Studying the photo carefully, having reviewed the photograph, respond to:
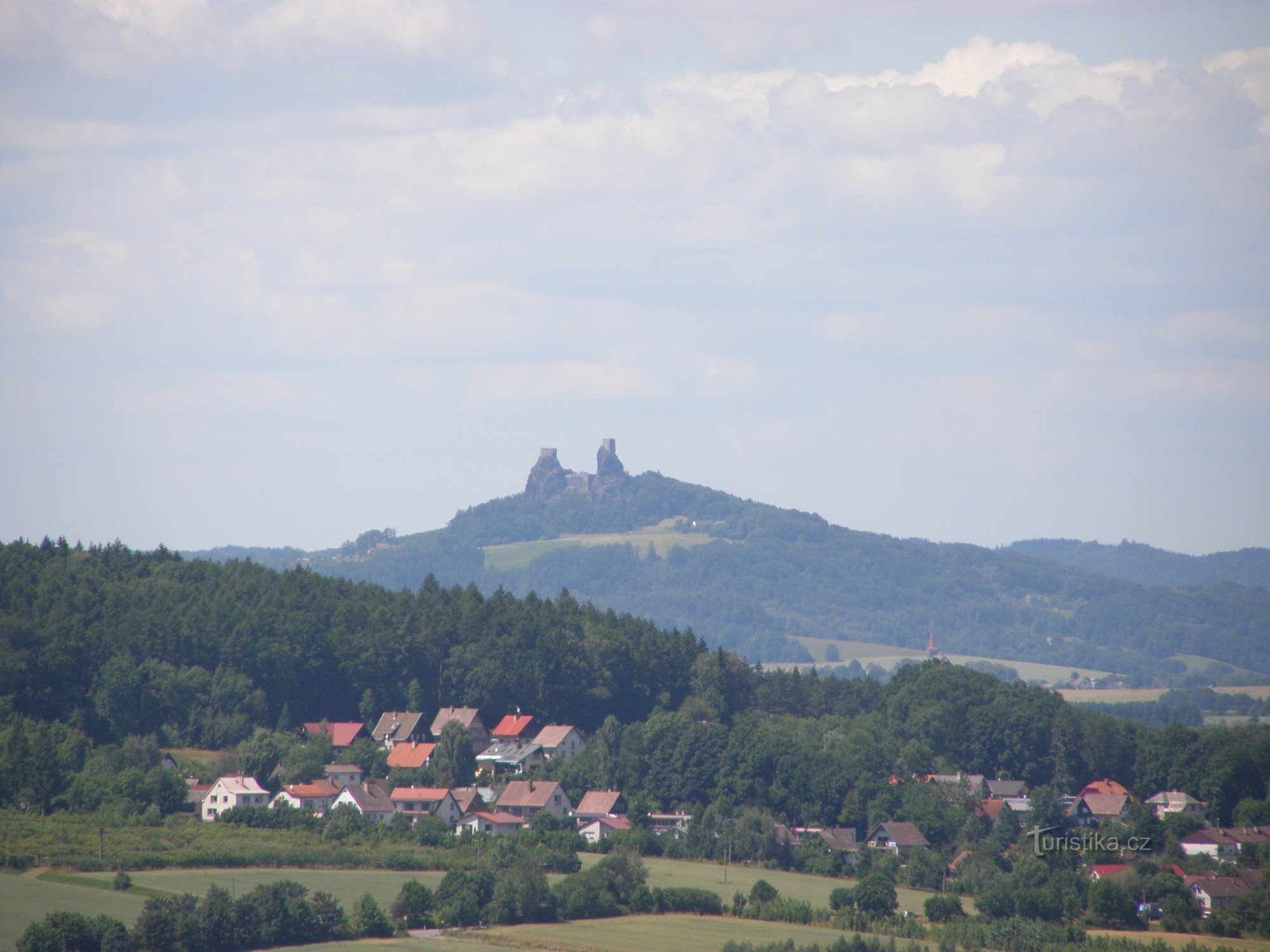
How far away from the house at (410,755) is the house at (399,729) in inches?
89.7

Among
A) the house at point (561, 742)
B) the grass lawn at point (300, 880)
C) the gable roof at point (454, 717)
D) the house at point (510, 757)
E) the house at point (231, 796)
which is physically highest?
the gable roof at point (454, 717)

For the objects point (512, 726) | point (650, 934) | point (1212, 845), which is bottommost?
point (650, 934)

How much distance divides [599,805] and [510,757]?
11825 millimetres

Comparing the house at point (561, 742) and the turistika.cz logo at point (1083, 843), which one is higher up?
the house at point (561, 742)

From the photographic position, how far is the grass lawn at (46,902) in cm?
4984

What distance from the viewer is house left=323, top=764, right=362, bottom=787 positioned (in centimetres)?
8194

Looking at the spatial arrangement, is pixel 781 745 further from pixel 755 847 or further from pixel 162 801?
pixel 162 801

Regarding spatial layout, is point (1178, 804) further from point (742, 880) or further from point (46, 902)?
point (46, 902)

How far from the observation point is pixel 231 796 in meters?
74.9

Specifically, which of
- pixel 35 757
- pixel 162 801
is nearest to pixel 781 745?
pixel 162 801

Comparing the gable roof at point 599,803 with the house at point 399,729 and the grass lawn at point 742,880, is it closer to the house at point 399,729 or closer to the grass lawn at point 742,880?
the grass lawn at point 742,880

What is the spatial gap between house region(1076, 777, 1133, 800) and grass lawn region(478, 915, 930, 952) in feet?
118

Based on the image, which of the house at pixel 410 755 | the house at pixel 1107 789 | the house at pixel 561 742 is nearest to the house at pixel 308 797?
the house at pixel 410 755

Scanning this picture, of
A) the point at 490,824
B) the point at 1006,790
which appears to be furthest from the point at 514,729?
the point at 1006,790
